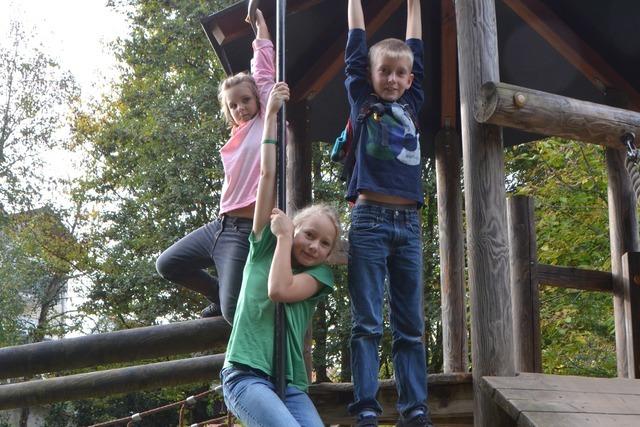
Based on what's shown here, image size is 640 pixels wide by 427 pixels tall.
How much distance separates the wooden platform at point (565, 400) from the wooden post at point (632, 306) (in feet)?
5.65

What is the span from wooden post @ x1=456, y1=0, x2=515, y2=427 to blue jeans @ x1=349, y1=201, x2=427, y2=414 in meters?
0.36

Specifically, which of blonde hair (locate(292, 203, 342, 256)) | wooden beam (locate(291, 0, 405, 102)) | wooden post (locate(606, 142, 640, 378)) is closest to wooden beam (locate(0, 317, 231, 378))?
Answer: blonde hair (locate(292, 203, 342, 256))

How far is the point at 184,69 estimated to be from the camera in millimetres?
19328

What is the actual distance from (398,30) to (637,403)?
3.27 meters

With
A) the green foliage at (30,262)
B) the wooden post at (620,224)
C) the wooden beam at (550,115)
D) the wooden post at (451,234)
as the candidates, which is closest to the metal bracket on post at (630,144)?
the wooden beam at (550,115)

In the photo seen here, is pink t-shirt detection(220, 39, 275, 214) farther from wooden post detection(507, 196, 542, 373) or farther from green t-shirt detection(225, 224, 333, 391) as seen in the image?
wooden post detection(507, 196, 542, 373)

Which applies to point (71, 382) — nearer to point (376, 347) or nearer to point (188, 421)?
point (376, 347)

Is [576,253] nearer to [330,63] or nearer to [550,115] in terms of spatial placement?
[330,63]

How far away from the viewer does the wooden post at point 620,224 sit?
5930 mm

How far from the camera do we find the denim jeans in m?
3.73

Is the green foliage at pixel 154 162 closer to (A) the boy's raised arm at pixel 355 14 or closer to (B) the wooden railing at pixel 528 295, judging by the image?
(B) the wooden railing at pixel 528 295

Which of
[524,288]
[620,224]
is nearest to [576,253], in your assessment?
[620,224]

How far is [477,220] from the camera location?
3.83 m

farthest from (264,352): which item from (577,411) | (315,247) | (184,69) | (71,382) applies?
(184,69)
